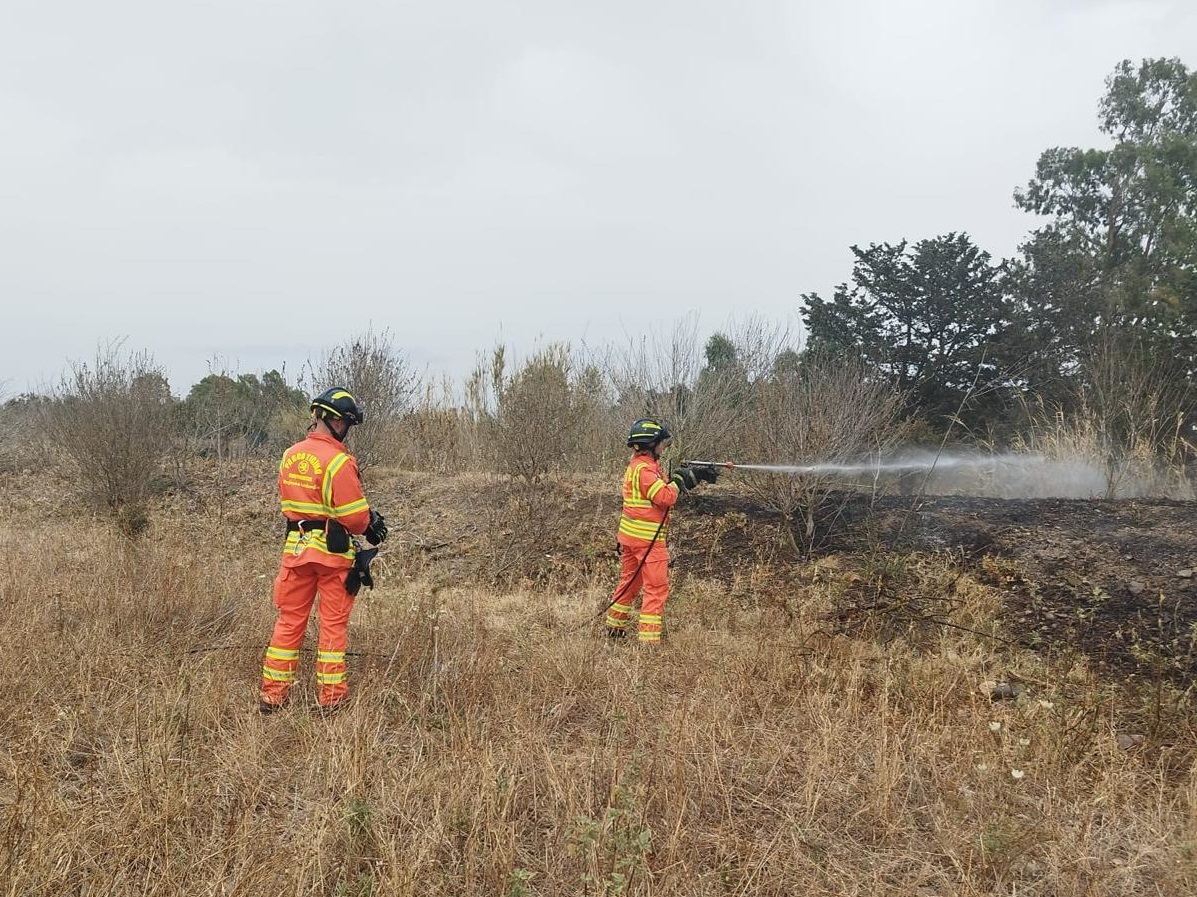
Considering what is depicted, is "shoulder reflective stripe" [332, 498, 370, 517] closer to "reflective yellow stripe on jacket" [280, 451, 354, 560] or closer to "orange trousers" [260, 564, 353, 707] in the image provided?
"reflective yellow stripe on jacket" [280, 451, 354, 560]

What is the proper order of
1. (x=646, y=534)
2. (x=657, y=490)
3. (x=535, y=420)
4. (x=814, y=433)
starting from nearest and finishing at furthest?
(x=657, y=490) < (x=646, y=534) < (x=814, y=433) < (x=535, y=420)

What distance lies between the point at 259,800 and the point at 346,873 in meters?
0.74

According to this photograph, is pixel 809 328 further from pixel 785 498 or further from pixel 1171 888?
pixel 1171 888

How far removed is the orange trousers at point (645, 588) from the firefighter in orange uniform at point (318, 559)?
227 cm

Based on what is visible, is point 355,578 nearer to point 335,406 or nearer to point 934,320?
point 335,406

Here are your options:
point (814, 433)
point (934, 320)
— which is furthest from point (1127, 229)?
point (814, 433)

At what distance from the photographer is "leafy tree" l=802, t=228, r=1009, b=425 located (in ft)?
47.0

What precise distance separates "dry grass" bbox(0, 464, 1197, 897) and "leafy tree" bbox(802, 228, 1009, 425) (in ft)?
33.3

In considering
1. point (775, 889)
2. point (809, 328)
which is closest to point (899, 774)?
point (775, 889)

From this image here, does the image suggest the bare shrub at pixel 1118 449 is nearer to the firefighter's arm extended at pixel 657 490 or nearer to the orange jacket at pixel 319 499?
the firefighter's arm extended at pixel 657 490

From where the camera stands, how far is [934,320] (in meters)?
14.8

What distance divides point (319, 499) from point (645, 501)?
8.43ft

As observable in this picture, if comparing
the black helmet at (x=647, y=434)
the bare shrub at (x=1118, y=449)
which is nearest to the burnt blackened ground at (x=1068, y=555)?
the bare shrub at (x=1118, y=449)

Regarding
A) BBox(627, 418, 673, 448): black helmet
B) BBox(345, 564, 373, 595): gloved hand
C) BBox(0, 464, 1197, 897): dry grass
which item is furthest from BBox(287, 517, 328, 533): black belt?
BBox(627, 418, 673, 448): black helmet
